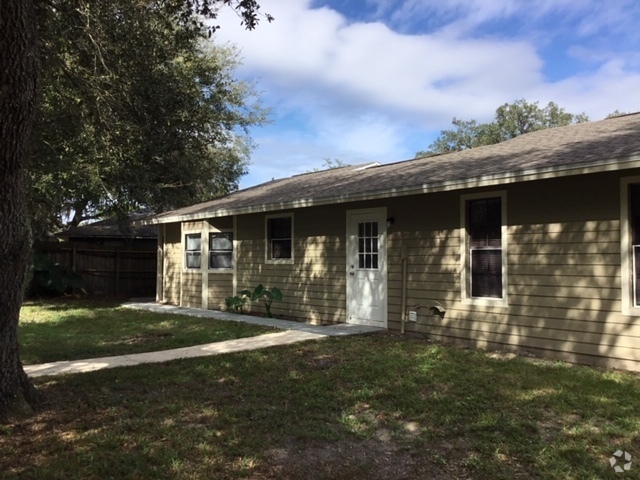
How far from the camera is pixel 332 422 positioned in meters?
4.36

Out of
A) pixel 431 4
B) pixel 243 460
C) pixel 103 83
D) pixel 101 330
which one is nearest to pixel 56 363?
pixel 101 330

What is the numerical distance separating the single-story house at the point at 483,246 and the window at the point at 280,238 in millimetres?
24

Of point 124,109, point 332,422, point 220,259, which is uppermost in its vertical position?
point 124,109

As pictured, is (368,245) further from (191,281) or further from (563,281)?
(191,281)

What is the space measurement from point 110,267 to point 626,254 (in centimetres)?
1590

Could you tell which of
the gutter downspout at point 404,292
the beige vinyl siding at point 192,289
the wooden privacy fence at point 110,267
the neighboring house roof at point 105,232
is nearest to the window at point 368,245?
the gutter downspout at point 404,292

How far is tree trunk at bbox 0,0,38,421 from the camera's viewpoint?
13.4 ft

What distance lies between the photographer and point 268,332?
9.12 meters

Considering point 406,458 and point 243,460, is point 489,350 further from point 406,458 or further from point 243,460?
point 243,460

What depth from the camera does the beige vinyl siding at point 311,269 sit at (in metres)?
10.1

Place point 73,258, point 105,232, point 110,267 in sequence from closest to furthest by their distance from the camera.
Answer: point 73,258, point 110,267, point 105,232

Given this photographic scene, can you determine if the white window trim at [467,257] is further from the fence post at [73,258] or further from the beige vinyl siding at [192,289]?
the fence post at [73,258]

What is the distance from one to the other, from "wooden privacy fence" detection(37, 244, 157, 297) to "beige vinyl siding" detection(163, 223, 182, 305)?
3395 millimetres

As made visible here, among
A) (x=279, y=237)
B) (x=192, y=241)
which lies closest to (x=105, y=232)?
(x=192, y=241)
